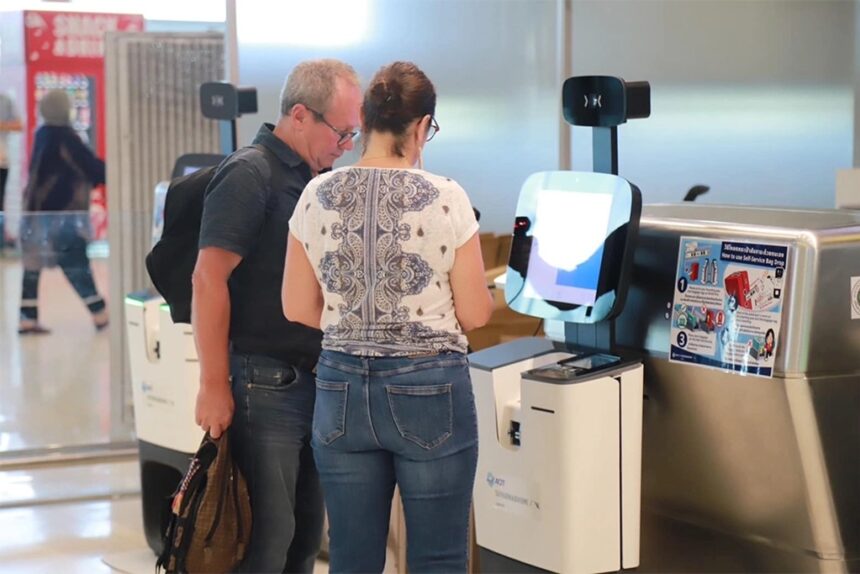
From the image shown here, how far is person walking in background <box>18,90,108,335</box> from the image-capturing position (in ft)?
18.7

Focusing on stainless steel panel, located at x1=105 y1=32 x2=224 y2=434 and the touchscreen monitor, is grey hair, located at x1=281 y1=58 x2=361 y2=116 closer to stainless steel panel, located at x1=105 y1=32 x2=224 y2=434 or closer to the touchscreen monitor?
the touchscreen monitor

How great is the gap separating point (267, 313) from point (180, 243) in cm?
36

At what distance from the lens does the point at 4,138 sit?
18.6 ft

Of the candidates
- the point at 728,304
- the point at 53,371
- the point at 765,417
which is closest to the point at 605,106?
the point at 728,304

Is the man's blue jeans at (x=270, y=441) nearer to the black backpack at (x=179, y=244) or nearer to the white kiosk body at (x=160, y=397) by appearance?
the black backpack at (x=179, y=244)

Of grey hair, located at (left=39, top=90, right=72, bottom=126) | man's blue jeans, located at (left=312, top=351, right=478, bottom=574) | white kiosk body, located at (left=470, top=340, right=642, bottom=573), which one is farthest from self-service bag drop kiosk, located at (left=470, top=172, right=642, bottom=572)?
grey hair, located at (left=39, top=90, right=72, bottom=126)

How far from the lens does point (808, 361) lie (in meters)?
2.68

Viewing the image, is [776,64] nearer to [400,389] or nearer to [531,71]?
[531,71]

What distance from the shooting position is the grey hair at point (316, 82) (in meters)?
2.82

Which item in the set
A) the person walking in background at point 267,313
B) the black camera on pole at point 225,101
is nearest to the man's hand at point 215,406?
the person walking in background at point 267,313

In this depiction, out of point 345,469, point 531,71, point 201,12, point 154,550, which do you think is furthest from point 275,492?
point 201,12

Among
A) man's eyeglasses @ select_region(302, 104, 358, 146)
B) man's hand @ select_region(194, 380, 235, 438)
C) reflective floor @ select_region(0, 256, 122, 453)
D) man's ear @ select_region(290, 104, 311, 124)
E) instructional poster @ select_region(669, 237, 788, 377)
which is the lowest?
reflective floor @ select_region(0, 256, 122, 453)

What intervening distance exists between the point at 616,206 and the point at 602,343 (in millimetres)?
400

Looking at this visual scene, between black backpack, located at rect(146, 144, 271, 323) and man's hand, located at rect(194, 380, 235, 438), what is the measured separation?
278mm
